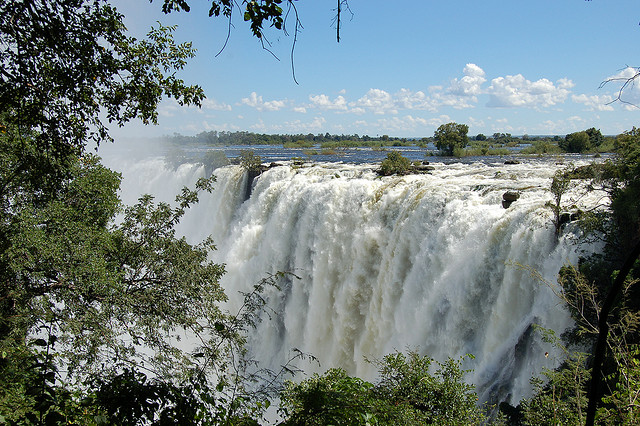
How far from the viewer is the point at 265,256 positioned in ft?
57.5

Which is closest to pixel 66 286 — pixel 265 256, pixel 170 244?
pixel 170 244

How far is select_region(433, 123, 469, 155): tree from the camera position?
126ft

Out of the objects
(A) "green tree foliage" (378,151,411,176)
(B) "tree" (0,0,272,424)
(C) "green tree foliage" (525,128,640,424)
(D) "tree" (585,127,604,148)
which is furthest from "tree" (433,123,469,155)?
(B) "tree" (0,0,272,424)

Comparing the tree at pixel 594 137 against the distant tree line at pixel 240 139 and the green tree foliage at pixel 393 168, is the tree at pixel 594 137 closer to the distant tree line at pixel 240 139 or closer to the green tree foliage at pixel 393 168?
the green tree foliage at pixel 393 168

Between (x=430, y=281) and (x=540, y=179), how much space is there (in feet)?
21.0

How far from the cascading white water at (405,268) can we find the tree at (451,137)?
2045 cm

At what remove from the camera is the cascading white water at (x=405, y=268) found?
29.4 ft

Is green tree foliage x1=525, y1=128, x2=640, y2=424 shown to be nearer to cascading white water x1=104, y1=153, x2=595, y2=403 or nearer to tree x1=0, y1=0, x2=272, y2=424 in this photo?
cascading white water x1=104, y1=153, x2=595, y2=403

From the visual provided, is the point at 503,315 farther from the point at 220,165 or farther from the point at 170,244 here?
the point at 220,165

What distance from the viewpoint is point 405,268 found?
1247 cm

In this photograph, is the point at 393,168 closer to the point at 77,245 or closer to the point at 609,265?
the point at 609,265

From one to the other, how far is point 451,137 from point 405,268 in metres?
28.7

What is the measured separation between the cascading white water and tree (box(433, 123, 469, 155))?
67.1ft

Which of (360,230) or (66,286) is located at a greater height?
(66,286)
